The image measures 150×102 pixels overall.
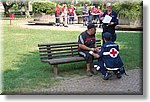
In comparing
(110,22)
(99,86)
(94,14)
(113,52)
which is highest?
(94,14)

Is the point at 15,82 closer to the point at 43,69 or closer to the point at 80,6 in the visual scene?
the point at 43,69

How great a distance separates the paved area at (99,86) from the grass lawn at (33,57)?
12 cm

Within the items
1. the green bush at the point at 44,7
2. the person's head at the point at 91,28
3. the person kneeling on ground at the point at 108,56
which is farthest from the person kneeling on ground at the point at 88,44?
the green bush at the point at 44,7

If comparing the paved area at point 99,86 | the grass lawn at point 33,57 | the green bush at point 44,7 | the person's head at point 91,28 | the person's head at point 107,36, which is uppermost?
the green bush at point 44,7

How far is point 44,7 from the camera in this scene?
4.44 metres

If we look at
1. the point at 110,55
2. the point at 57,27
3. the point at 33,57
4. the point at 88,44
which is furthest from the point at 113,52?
the point at 33,57

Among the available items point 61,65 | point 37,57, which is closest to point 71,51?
point 61,65

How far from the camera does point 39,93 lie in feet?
13.8

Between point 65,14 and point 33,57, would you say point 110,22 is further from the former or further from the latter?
point 33,57

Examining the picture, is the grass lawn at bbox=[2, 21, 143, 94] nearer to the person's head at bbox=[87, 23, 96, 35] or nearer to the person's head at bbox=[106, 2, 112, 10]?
the person's head at bbox=[87, 23, 96, 35]

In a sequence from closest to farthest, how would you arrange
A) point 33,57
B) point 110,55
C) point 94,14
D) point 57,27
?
1. point 110,55
2. point 94,14
3. point 57,27
4. point 33,57

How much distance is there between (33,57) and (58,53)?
24.0 inches

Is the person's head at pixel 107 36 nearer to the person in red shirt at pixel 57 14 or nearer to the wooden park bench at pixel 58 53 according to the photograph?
the wooden park bench at pixel 58 53

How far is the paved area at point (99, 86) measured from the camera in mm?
4242
